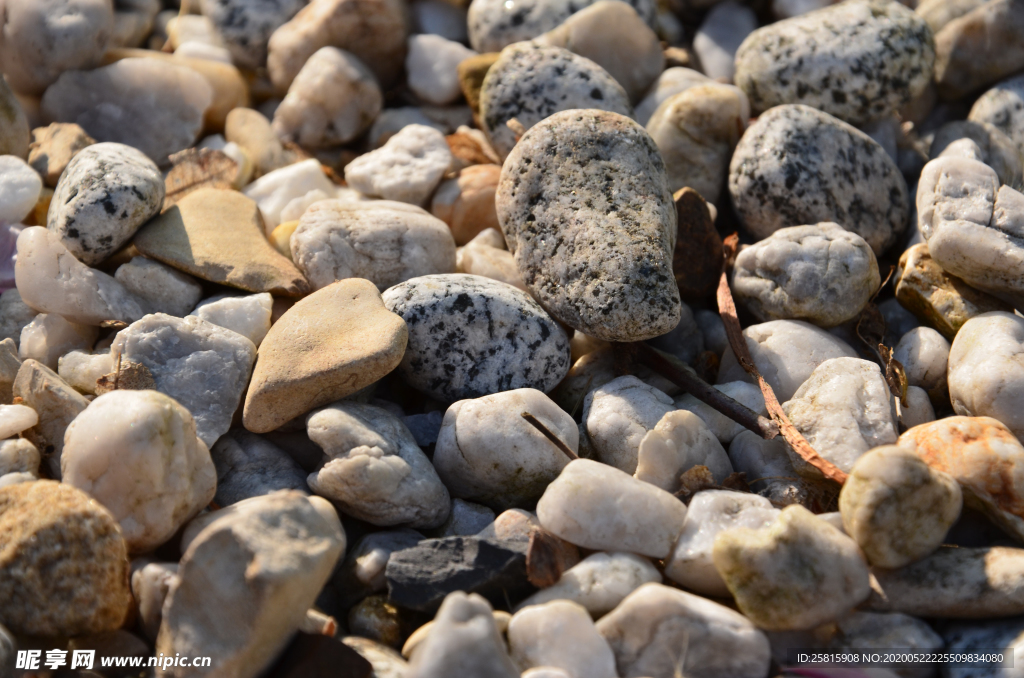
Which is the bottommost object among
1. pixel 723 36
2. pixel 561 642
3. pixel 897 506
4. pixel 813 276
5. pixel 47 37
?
pixel 561 642

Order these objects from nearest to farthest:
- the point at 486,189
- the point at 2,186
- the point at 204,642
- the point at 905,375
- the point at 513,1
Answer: the point at 204,642 < the point at 905,375 < the point at 2,186 < the point at 486,189 < the point at 513,1

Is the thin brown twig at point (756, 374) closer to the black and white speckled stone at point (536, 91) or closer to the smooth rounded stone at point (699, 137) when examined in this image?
the smooth rounded stone at point (699, 137)

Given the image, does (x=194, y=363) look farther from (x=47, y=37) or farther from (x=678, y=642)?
(x=47, y=37)

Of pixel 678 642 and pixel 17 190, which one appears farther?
pixel 17 190

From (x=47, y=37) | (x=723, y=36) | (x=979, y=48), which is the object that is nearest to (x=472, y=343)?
(x=723, y=36)

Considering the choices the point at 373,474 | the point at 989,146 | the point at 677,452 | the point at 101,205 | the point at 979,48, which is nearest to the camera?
the point at 373,474

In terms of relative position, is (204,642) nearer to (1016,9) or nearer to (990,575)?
(990,575)

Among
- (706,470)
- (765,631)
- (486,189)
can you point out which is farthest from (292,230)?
(765,631)

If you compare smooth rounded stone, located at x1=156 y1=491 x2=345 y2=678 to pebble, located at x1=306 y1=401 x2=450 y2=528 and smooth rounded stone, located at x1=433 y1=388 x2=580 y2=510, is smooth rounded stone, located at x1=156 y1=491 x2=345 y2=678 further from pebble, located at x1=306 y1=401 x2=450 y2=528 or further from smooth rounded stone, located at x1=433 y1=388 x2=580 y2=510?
smooth rounded stone, located at x1=433 y1=388 x2=580 y2=510
